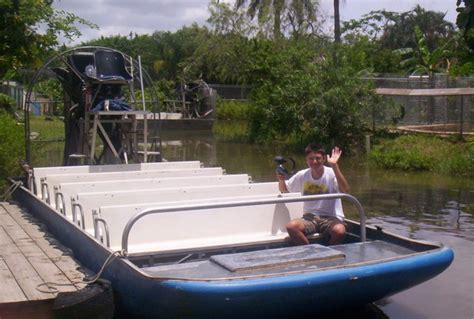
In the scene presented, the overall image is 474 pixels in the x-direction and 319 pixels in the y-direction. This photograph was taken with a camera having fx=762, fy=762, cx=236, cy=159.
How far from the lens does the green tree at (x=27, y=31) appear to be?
49.3 feet

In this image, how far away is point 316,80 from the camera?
23.3 metres

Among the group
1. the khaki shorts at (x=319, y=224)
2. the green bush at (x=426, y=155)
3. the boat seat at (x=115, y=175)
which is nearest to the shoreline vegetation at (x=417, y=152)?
the green bush at (x=426, y=155)

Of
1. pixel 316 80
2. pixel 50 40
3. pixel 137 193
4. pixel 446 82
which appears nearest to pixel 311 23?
pixel 446 82

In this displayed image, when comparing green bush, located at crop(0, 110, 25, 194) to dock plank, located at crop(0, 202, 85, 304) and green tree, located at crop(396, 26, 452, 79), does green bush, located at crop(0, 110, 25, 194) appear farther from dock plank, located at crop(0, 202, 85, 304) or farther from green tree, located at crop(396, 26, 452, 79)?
green tree, located at crop(396, 26, 452, 79)

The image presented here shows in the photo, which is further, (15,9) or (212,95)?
(212,95)

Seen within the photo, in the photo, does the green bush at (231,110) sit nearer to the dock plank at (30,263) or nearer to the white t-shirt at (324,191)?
the dock plank at (30,263)

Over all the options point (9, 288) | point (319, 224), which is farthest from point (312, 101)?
point (9, 288)

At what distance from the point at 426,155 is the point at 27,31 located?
10371mm

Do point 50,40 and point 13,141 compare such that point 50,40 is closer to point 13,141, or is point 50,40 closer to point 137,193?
point 13,141

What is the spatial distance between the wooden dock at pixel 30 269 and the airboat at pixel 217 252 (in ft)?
0.63

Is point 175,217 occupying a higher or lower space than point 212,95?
lower

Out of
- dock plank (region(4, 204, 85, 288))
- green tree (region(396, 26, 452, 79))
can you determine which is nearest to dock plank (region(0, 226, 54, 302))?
dock plank (region(4, 204, 85, 288))

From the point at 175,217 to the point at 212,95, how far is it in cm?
2967

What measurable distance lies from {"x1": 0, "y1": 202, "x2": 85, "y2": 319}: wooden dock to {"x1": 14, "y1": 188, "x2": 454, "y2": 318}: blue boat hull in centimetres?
46
